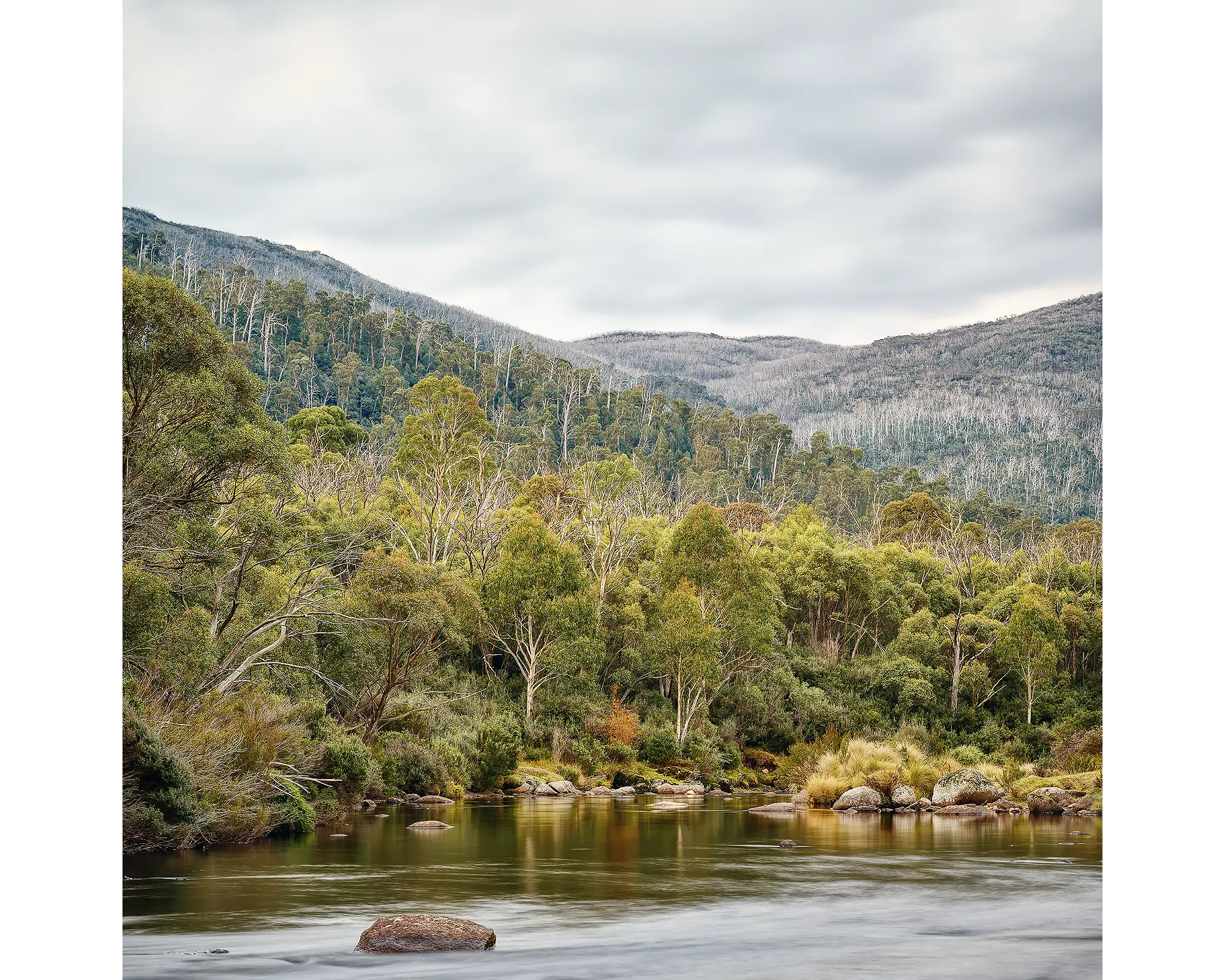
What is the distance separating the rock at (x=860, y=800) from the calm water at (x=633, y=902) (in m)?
5.03

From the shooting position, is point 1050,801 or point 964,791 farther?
point 964,791

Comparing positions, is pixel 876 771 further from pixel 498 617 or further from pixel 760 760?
pixel 498 617

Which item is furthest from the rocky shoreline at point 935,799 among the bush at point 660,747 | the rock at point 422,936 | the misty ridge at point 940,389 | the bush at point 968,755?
the rock at point 422,936

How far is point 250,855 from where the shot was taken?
1119cm

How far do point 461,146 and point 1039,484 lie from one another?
12329 millimetres

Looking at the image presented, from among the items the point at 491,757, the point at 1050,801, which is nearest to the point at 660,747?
the point at 491,757

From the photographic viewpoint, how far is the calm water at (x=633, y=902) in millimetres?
6477

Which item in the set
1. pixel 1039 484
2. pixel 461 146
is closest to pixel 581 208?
pixel 461 146

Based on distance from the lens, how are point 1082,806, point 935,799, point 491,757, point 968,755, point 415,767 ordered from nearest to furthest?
point 1082,806 < point 415,767 < point 935,799 < point 491,757 < point 968,755

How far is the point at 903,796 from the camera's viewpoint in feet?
64.5

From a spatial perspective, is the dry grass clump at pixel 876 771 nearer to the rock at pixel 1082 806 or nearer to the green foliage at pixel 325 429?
the rock at pixel 1082 806

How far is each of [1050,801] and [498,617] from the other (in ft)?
38.2

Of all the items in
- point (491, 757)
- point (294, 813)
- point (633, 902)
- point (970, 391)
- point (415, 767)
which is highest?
point (970, 391)
